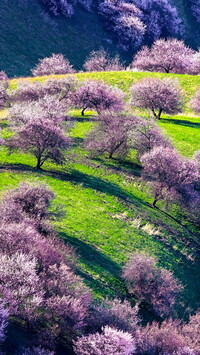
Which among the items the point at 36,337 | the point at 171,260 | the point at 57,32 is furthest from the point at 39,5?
the point at 36,337

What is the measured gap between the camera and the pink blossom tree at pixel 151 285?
1065 inches

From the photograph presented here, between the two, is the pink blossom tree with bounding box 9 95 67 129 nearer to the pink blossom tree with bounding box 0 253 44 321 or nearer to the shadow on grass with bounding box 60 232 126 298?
the shadow on grass with bounding box 60 232 126 298

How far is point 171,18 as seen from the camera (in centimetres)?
12225

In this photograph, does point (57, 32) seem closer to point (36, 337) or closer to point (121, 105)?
point (121, 105)

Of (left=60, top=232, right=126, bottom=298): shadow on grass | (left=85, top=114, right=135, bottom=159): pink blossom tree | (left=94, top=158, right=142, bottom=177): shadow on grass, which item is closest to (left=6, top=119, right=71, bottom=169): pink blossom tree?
(left=85, top=114, right=135, bottom=159): pink blossom tree

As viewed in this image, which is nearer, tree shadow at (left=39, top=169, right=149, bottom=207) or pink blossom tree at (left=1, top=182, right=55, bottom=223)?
pink blossom tree at (left=1, top=182, right=55, bottom=223)

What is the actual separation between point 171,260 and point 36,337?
611 inches

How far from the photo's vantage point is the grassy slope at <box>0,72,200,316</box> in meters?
29.8

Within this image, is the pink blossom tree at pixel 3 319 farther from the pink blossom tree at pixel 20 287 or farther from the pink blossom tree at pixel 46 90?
the pink blossom tree at pixel 46 90

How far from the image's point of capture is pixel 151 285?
2766 centimetres

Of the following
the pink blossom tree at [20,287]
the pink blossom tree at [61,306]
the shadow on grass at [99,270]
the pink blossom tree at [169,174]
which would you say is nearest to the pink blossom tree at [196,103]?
the pink blossom tree at [169,174]

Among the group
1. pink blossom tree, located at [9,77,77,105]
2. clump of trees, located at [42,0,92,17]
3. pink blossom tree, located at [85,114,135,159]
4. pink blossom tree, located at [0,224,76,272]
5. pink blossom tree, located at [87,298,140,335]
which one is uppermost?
clump of trees, located at [42,0,92,17]

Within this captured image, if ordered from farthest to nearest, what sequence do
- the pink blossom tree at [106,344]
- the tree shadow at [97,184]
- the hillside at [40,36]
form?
the hillside at [40,36] < the tree shadow at [97,184] < the pink blossom tree at [106,344]

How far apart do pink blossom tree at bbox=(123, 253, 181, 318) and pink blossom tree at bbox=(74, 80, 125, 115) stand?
31.3 metres
